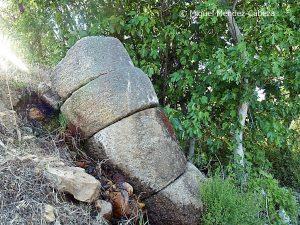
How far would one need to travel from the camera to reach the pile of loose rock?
104 inches

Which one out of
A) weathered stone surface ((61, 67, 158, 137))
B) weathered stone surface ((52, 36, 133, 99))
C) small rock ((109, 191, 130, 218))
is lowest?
small rock ((109, 191, 130, 218))

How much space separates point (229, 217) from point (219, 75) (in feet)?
4.66

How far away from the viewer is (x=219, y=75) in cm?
348

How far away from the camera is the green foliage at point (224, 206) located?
262 cm

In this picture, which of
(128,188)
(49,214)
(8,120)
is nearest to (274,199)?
(128,188)

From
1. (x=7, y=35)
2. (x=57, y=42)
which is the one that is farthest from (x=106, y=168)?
(x=7, y=35)

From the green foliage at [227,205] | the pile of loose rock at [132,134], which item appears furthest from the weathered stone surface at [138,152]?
the green foliage at [227,205]

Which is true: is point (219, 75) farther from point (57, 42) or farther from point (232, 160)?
point (57, 42)

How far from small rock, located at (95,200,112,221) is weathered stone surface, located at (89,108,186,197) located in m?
0.34

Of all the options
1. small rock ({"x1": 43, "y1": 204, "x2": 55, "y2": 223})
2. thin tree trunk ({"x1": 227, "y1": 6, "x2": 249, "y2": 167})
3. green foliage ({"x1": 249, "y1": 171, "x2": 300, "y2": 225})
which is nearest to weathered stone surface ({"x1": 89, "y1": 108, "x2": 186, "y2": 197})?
small rock ({"x1": 43, "y1": 204, "x2": 55, "y2": 223})

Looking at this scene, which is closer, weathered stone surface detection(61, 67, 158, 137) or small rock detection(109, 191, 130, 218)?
small rock detection(109, 191, 130, 218)

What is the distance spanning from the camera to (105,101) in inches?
105

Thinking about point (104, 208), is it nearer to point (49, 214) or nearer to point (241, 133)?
point (49, 214)

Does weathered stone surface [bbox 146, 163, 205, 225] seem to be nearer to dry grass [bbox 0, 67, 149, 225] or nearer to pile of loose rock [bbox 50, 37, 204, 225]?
pile of loose rock [bbox 50, 37, 204, 225]
